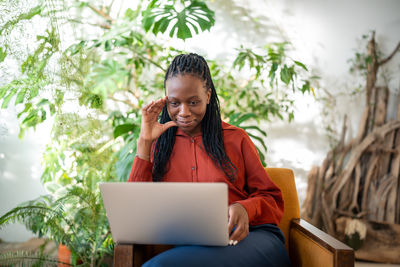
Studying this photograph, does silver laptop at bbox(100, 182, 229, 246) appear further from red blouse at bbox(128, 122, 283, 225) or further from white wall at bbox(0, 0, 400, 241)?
white wall at bbox(0, 0, 400, 241)

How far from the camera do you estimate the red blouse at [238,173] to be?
3.88 ft

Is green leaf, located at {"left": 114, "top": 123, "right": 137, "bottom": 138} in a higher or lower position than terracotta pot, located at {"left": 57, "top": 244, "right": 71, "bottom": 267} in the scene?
higher

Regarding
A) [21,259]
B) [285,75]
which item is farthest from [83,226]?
[285,75]

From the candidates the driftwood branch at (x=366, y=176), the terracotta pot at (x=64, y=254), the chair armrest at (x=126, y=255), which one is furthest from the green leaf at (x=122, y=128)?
the driftwood branch at (x=366, y=176)

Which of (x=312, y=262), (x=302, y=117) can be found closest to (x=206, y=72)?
(x=312, y=262)

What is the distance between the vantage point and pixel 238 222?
3.36 ft

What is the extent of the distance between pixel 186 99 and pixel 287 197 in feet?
1.98

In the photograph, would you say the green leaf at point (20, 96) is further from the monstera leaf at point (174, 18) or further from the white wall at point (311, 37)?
the white wall at point (311, 37)

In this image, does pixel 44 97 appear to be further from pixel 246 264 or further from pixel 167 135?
pixel 246 264

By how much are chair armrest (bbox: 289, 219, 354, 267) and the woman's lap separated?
→ 90 mm

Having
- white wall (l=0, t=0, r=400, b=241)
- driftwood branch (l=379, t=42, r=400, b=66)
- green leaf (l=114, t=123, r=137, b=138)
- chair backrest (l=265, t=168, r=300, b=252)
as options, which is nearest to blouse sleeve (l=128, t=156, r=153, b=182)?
chair backrest (l=265, t=168, r=300, b=252)

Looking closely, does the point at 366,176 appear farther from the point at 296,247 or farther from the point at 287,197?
the point at 296,247

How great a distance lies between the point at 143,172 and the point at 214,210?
0.44 metres

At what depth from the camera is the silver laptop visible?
Answer: 2.69 ft
